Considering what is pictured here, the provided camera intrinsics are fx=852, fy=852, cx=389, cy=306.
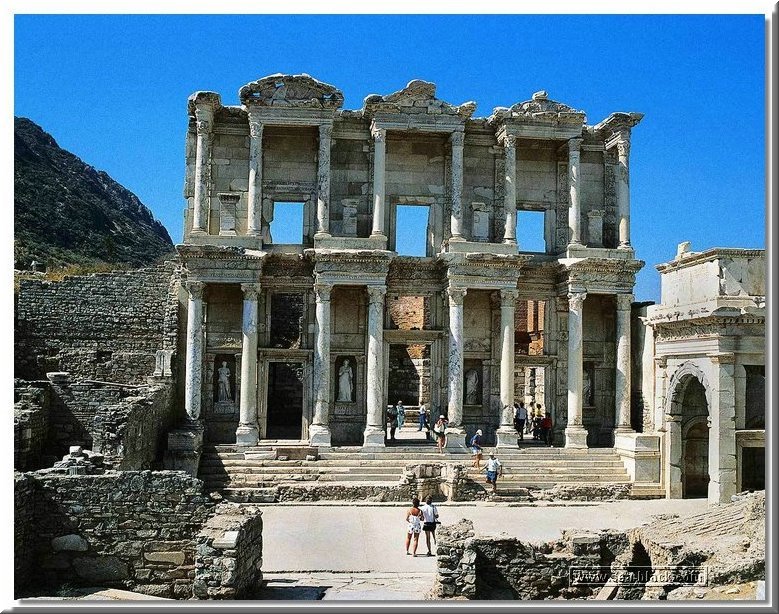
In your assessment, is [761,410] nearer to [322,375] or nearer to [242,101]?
[322,375]

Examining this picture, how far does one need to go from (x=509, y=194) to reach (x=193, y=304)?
1043cm

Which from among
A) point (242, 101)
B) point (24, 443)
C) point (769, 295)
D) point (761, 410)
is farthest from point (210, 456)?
point (769, 295)

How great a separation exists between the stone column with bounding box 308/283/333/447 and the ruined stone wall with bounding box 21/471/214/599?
42.9 feet

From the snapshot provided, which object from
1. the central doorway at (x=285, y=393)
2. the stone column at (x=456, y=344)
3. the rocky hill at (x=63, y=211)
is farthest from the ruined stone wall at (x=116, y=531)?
the rocky hill at (x=63, y=211)

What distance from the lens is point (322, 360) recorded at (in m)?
26.0

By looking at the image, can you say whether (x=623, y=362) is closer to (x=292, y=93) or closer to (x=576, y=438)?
(x=576, y=438)

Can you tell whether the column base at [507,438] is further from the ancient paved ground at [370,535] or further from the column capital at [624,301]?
the column capital at [624,301]

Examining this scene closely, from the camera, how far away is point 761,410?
20703 mm

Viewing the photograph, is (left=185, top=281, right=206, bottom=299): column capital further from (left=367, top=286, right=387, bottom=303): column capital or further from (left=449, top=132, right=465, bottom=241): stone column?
(left=449, top=132, right=465, bottom=241): stone column

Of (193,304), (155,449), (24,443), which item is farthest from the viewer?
(193,304)

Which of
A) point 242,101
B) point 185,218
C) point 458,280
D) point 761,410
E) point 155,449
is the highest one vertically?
point 242,101

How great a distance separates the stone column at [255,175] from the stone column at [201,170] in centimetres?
140

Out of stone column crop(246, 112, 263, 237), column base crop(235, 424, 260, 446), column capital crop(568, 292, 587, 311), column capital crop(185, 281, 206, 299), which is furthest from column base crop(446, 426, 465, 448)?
column capital crop(185, 281, 206, 299)

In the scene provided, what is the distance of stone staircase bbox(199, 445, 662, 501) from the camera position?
2298 centimetres
